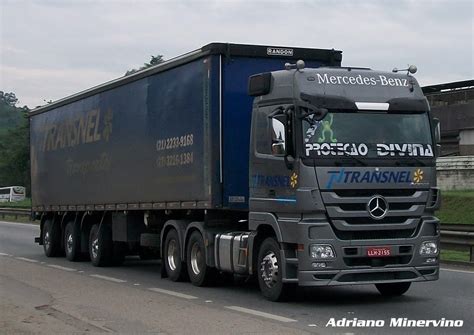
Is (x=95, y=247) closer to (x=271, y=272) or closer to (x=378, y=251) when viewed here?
(x=271, y=272)

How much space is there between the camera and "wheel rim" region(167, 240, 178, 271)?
14766 millimetres

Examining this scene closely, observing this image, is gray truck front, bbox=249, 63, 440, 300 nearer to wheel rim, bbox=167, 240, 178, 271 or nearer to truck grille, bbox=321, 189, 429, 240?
truck grille, bbox=321, 189, 429, 240

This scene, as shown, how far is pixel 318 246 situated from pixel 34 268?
9.45 m

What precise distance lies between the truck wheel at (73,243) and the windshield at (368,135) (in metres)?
10.8

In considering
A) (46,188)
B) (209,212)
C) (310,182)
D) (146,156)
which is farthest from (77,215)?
(310,182)

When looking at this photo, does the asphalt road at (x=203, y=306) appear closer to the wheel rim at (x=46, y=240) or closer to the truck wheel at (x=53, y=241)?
the truck wheel at (x=53, y=241)

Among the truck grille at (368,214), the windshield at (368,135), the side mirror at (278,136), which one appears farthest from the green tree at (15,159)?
the truck grille at (368,214)

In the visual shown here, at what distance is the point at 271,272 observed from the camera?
11586 mm

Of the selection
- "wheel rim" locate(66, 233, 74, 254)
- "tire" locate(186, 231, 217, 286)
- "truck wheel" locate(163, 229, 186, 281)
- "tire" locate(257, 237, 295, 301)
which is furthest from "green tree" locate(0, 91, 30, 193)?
"tire" locate(257, 237, 295, 301)

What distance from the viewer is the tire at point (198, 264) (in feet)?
44.8

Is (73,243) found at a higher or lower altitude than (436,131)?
lower

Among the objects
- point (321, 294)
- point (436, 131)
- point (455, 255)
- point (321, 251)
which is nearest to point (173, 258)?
point (321, 294)

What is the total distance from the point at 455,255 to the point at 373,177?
344 inches

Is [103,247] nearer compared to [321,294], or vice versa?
[321,294]
